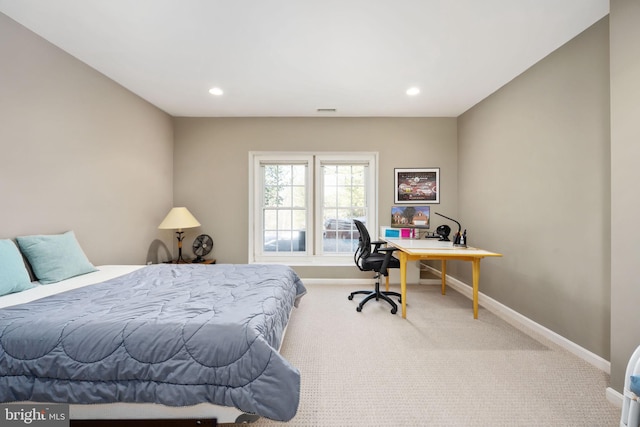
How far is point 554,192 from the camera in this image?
2.36m

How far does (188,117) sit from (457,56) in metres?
3.85

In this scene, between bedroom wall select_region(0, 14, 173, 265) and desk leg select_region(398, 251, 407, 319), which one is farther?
desk leg select_region(398, 251, 407, 319)

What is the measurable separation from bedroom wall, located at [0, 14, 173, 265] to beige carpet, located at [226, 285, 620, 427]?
2379mm

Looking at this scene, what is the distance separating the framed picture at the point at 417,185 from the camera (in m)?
4.08

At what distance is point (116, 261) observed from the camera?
2953 millimetres

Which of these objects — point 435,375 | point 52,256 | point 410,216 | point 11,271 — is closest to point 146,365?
point 11,271

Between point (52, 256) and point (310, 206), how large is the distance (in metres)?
3.00

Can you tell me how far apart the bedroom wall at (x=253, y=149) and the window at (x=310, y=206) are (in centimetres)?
19

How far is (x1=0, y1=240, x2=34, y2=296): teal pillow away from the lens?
66.2 inches

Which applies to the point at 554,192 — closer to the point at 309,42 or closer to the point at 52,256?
the point at 309,42

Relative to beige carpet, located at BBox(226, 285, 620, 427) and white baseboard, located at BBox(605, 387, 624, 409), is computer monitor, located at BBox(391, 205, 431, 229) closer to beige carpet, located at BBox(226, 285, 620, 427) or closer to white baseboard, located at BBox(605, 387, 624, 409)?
beige carpet, located at BBox(226, 285, 620, 427)

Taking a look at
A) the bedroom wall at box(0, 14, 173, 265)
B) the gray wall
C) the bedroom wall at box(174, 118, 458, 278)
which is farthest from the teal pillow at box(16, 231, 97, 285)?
the gray wall

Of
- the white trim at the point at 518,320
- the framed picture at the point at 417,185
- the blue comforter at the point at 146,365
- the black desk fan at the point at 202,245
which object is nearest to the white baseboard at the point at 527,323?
the white trim at the point at 518,320

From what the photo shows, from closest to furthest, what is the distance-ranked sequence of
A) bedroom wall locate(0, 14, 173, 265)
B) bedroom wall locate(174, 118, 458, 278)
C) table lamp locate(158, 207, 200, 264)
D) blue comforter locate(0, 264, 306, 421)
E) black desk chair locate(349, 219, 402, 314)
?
1. blue comforter locate(0, 264, 306, 421)
2. bedroom wall locate(0, 14, 173, 265)
3. black desk chair locate(349, 219, 402, 314)
4. table lamp locate(158, 207, 200, 264)
5. bedroom wall locate(174, 118, 458, 278)
